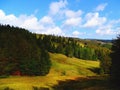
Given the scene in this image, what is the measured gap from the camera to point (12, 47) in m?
108

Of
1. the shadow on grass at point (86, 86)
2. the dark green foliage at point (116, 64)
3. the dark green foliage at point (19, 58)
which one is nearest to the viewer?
the shadow on grass at point (86, 86)

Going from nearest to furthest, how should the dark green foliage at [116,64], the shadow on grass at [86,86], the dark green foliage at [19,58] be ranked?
the shadow on grass at [86,86] → the dark green foliage at [116,64] → the dark green foliage at [19,58]

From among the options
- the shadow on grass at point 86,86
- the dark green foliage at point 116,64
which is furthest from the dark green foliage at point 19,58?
the dark green foliage at point 116,64

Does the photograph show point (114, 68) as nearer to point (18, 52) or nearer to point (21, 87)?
point (21, 87)

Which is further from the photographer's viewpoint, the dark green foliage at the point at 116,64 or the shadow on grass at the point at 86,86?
the dark green foliage at the point at 116,64

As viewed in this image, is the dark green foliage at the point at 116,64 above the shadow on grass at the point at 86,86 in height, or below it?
above

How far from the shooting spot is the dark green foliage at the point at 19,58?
10241cm

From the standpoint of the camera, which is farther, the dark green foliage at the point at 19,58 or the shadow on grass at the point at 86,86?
the dark green foliage at the point at 19,58

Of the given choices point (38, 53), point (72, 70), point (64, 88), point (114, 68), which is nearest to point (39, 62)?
point (38, 53)

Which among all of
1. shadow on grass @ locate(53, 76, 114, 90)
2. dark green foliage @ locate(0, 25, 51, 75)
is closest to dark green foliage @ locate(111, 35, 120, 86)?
shadow on grass @ locate(53, 76, 114, 90)

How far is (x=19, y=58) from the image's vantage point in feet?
347

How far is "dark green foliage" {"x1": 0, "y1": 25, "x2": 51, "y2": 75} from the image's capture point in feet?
336

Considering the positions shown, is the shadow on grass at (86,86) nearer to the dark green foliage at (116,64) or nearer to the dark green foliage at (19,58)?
the dark green foliage at (116,64)

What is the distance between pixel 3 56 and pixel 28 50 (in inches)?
404
